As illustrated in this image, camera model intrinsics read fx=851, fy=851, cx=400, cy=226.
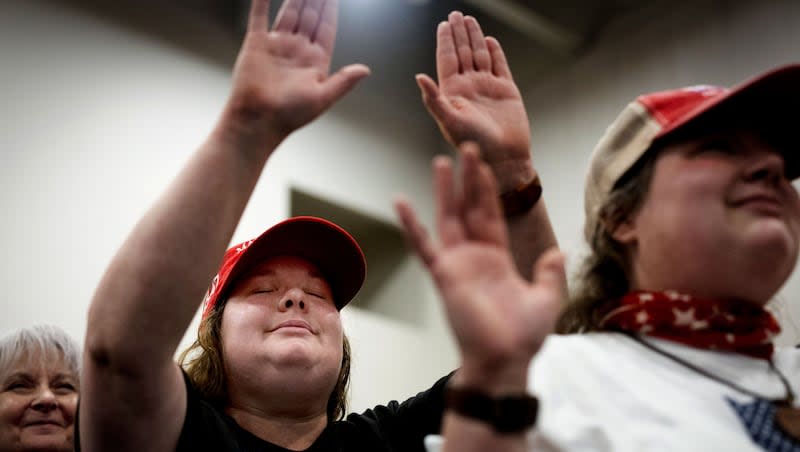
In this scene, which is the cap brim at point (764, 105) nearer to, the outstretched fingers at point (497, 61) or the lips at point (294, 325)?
the outstretched fingers at point (497, 61)

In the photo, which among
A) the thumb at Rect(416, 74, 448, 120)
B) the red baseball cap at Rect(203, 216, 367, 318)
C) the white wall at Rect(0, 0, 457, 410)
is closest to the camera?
the thumb at Rect(416, 74, 448, 120)

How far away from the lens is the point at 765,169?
108 centimetres

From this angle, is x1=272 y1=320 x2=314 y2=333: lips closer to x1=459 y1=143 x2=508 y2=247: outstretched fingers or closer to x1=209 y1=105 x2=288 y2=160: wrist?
x1=209 y1=105 x2=288 y2=160: wrist

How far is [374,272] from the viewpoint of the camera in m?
4.34

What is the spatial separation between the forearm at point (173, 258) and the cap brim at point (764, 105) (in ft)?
1.84

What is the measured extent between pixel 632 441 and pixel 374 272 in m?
3.46

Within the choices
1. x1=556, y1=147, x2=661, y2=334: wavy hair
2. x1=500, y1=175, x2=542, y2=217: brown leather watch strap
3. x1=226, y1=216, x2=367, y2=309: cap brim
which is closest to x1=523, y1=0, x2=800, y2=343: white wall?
x1=226, y1=216, x2=367, y2=309: cap brim

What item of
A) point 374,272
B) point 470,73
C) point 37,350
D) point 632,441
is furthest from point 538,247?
point 374,272

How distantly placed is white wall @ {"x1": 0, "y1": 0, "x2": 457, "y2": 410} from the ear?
2.20 metres

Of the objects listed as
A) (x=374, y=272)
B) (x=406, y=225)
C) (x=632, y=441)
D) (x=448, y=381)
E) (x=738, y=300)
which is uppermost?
(x=406, y=225)

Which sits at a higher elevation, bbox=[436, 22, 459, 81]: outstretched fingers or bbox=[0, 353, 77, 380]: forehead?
bbox=[436, 22, 459, 81]: outstretched fingers

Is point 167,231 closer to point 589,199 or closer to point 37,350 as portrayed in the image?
point 589,199

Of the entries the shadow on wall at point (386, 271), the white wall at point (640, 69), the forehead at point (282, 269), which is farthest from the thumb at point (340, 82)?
the shadow on wall at point (386, 271)

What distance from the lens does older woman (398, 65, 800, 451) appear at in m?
0.80
